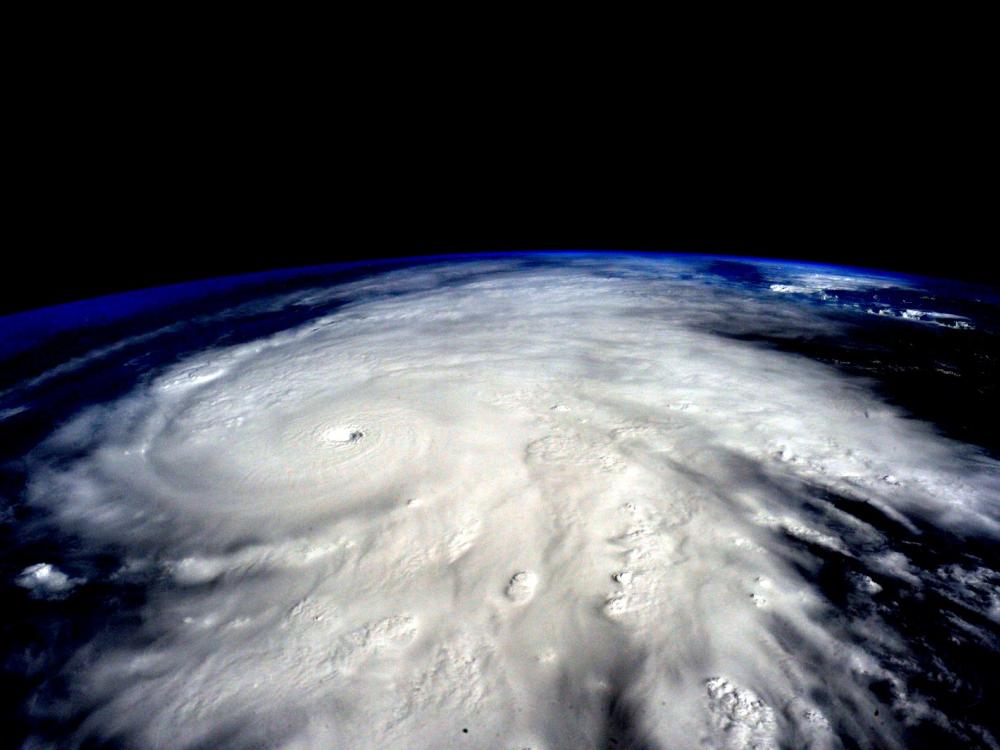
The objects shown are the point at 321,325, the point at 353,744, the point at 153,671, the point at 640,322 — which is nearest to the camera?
the point at 353,744

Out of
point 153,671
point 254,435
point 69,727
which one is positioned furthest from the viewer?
point 254,435

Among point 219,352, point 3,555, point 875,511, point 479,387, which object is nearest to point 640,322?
point 479,387

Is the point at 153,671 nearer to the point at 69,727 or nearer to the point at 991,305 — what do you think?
the point at 69,727

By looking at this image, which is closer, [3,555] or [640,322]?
[3,555]

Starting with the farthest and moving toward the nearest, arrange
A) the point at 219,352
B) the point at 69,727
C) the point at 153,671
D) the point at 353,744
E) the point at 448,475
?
1. the point at 219,352
2. the point at 448,475
3. the point at 153,671
4. the point at 69,727
5. the point at 353,744

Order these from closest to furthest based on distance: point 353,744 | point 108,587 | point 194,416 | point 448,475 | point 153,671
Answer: point 353,744 → point 153,671 → point 108,587 → point 448,475 → point 194,416

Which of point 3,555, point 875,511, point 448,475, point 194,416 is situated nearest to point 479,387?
point 448,475

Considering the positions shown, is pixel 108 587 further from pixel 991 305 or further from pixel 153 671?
pixel 991 305

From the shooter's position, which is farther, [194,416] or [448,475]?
[194,416]
